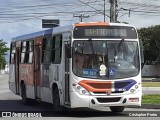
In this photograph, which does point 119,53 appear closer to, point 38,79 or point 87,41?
point 87,41

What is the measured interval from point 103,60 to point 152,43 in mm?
65066

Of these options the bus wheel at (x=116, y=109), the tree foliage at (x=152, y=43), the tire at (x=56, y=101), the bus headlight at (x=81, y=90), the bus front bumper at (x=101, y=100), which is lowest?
the tree foliage at (x=152, y=43)

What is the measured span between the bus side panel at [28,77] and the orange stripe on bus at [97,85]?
563 centimetres

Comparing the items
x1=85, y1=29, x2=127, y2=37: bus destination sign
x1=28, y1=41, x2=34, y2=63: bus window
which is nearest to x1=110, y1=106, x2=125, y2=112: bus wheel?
x1=85, y1=29, x2=127, y2=37: bus destination sign

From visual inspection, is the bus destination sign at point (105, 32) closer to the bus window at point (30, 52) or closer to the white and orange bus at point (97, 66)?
the white and orange bus at point (97, 66)

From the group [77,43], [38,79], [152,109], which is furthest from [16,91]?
[77,43]

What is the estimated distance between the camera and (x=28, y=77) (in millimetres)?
21688

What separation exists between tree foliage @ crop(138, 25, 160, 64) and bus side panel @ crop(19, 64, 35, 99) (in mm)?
57204

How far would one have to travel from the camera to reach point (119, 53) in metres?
16.2

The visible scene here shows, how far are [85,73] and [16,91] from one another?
349 inches

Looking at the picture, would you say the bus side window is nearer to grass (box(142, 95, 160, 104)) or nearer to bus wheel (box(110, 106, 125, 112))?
grass (box(142, 95, 160, 104))

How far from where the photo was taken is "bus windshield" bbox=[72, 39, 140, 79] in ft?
52.3

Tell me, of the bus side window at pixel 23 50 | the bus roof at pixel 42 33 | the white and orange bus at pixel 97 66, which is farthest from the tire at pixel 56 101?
the bus side window at pixel 23 50

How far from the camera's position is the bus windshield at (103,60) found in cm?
1594
